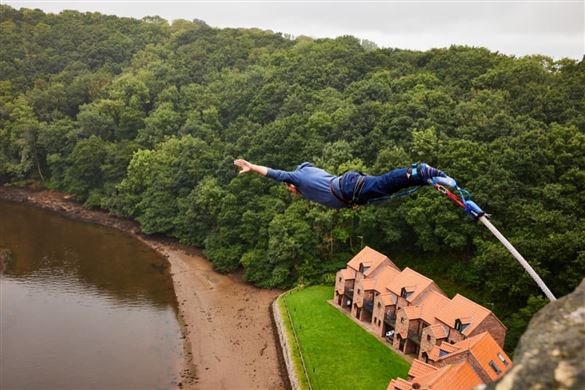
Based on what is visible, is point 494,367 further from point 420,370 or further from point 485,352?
point 420,370

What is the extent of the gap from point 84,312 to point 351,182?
34390mm

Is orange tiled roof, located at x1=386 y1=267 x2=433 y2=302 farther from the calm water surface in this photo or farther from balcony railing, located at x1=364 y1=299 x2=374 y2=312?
the calm water surface

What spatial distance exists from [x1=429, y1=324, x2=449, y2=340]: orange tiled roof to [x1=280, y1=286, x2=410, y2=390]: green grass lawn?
8.94 feet

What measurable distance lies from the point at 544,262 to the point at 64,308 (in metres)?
33.3

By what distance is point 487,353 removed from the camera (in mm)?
23625

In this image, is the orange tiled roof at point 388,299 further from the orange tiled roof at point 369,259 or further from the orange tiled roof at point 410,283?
the orange tiled roof at point 369,259

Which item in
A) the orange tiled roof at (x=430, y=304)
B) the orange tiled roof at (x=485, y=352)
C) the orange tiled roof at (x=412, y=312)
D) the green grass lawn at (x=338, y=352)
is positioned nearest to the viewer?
the orange tiled roof at (x=485, y=352)

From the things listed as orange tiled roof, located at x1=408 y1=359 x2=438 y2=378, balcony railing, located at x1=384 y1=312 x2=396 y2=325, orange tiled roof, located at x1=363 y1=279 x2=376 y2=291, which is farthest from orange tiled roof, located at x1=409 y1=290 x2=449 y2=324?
orange tiled roof, located at x1=408 y1=359 x2=438 y2=378

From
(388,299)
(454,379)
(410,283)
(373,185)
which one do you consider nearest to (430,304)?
(410,283)

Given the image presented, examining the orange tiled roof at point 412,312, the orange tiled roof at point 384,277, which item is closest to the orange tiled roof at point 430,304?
the orange tiled roof at point 412,312

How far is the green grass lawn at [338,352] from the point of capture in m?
28.1

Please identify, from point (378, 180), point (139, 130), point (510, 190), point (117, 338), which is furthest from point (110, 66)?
point (378, 180)

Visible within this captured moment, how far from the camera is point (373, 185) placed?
360 inches

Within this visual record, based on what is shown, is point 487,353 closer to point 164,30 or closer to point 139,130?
point 139,130
